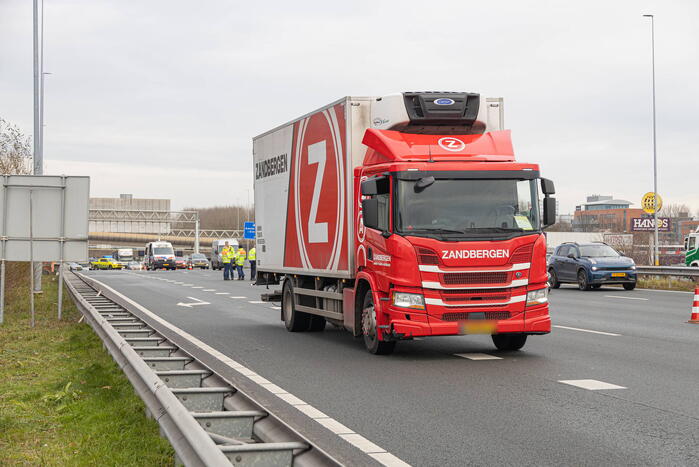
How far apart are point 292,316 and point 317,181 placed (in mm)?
2833

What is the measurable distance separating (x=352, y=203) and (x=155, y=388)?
637 centimetres

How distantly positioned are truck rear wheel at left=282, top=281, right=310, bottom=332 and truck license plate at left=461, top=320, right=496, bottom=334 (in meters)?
4.84

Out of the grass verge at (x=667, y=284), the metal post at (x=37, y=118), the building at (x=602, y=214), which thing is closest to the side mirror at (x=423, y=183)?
the metal post at (x=37, y=118)

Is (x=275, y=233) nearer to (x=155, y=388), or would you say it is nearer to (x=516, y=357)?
(x=516, y=357)

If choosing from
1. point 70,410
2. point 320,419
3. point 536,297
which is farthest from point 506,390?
point 70,410

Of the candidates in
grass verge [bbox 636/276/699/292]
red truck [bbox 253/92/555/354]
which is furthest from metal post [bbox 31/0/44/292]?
grass verge [bbox 636/276/699/292]

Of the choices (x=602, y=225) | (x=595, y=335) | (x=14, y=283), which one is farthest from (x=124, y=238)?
(x=595, y=335)

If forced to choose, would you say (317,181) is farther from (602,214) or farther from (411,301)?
(602,214)

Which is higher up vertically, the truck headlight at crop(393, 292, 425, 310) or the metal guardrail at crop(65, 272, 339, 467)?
the truck headlight at crop(393, 292, 425, 310)

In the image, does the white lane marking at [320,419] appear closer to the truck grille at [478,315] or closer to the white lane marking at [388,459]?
the white lane marking at [388,459]

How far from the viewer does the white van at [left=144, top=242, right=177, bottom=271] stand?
254 feet

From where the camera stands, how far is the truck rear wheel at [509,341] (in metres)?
12.3

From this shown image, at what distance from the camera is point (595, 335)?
49.0ft

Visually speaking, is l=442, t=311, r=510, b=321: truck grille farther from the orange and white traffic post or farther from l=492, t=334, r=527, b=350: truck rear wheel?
the orange and white traffic post
